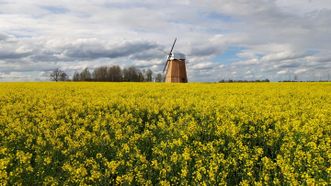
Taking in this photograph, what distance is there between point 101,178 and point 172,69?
188ft

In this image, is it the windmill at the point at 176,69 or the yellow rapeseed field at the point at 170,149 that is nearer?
the yellow rapeseed field at the point at 170,149

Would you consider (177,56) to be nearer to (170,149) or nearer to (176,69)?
(176,69)

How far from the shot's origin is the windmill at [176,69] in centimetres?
6250

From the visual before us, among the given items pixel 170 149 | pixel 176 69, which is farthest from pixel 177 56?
pixel 170 149

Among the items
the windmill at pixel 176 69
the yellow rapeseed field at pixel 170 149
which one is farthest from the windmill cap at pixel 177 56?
the yellow rapeseed field at pixel 170 149

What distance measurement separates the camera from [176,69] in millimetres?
63656

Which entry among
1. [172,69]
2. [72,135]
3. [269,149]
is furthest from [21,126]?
[172,69]

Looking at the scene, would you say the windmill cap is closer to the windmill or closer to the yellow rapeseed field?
the windmill

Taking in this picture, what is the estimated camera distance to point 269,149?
10734 millimetres

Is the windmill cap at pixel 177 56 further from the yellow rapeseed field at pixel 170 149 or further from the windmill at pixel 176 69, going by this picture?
the yellow rapeseed field at pixel 170 149

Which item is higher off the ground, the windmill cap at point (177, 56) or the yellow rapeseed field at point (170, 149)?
the windmill cap at point (177, 56)

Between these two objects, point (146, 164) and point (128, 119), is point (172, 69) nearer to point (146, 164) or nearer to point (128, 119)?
point (128, 119)

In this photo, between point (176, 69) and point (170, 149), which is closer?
point (170, 149)

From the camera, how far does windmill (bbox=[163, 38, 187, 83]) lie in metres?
62.5
